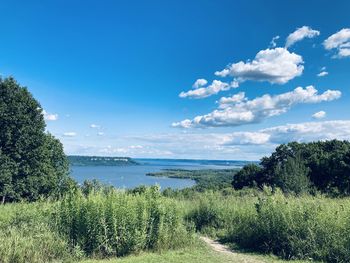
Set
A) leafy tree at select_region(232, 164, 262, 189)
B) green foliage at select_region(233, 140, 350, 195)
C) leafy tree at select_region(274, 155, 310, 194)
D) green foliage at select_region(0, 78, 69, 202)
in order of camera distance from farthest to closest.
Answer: leafy tree at select_region(232, 164, 262, 189), green foliage at select_region(233, 140, 350, 195), leafy tree at select_region(274, 155, 310, 194), green foliage at select_region(0, 78, 69, 202)

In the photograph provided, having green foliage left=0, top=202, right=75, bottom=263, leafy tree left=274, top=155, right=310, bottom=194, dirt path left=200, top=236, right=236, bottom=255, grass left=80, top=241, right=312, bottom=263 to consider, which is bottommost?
dirt path left=200, top=236, right=236, bottom=255

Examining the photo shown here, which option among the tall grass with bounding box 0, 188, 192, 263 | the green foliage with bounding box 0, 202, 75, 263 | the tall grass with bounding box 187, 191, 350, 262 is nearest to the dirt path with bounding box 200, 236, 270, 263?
the tall grass with bounding box 187, 191, 350, 262

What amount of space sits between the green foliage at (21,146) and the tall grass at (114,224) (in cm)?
1512

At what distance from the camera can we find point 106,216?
1036 centimetres

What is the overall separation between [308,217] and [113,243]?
18.5 feet

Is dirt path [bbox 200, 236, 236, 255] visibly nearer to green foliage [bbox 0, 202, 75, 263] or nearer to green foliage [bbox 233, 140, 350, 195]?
green foliage [bbox 0, 202, 75, 263]

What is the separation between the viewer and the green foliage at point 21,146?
80.5 ft

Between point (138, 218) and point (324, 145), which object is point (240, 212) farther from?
point (324, 145)

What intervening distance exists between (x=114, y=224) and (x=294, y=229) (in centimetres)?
518

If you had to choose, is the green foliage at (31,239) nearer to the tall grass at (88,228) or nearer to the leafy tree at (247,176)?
the tall grass at (88,228)

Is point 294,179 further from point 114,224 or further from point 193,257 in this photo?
point 114,224

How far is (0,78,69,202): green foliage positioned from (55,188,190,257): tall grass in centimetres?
1512

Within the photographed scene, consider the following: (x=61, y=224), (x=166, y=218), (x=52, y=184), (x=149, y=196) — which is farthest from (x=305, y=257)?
(x=52, y=184)

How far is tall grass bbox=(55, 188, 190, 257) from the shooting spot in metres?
10.2
